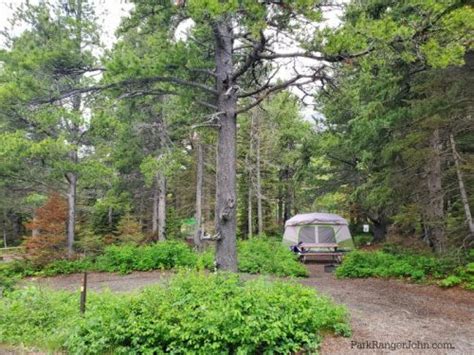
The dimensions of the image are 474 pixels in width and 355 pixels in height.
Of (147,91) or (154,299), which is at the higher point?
(147,91)

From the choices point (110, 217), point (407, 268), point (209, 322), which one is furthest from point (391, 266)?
point (110, 217)

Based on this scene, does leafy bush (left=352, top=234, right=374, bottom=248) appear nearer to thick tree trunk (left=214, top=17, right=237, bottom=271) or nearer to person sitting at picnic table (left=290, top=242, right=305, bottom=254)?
person sitting at picnic table (left=290, top=242, right=305, bottom=254)

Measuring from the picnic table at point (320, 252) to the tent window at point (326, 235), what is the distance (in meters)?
0.61

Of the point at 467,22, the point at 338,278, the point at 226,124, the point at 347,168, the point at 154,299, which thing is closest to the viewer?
the point at 154,299

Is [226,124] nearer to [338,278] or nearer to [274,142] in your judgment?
[338,278]

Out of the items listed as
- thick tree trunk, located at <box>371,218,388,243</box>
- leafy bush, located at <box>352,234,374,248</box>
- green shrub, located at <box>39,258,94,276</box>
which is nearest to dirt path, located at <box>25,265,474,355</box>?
green shrub, located at <box>39,258,94,276</box>

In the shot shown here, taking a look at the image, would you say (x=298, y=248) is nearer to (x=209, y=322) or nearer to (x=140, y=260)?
(x=140, y=260)

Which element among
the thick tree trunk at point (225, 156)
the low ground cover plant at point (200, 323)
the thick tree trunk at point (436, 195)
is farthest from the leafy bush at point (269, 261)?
the low ground cover plant at point (200, 323)

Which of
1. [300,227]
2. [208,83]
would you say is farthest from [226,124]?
Result: [300,227]

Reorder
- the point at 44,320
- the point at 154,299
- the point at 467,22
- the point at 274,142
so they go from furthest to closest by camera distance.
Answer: the point at 274,142
the point at 44,320
the point at 467,22
the point at 154,299

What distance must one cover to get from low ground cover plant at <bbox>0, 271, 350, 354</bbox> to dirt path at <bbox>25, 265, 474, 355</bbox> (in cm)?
38

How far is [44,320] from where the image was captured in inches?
202

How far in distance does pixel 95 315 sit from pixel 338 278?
6388 mm

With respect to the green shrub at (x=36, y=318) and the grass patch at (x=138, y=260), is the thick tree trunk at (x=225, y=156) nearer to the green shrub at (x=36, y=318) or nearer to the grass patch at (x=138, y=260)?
the green shrub at (x=36, y=318)
